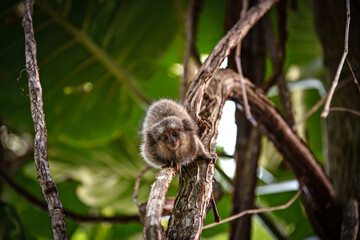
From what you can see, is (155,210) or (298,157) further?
(298,157)

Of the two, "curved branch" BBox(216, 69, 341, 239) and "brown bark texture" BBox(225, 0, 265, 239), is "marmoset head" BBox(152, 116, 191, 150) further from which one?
"brown bark texture" BBox(225, 0, 265, 239)

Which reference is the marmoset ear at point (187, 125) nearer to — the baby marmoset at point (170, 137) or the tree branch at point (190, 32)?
the baby marmoset at point (170, 137)

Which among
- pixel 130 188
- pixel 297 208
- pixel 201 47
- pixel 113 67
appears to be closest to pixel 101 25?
pixel 113 67

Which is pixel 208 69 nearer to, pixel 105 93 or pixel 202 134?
pixel 202 134

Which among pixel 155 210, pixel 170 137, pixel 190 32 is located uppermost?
pixel 190 32

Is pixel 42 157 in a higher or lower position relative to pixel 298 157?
higher

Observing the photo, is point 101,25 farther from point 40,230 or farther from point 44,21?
point 40,230

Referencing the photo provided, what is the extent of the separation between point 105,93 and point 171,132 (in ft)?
5.91

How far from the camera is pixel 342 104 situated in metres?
1.95

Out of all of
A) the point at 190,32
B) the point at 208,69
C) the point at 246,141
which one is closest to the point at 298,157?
the point at 246,141

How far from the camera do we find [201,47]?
309 cm

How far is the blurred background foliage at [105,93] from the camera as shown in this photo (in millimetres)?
2646

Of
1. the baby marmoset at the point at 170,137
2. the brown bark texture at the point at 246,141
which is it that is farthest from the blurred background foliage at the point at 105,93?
the baby marmoset at the point at 170,137

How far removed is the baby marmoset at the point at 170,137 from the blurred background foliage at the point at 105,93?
100cm
